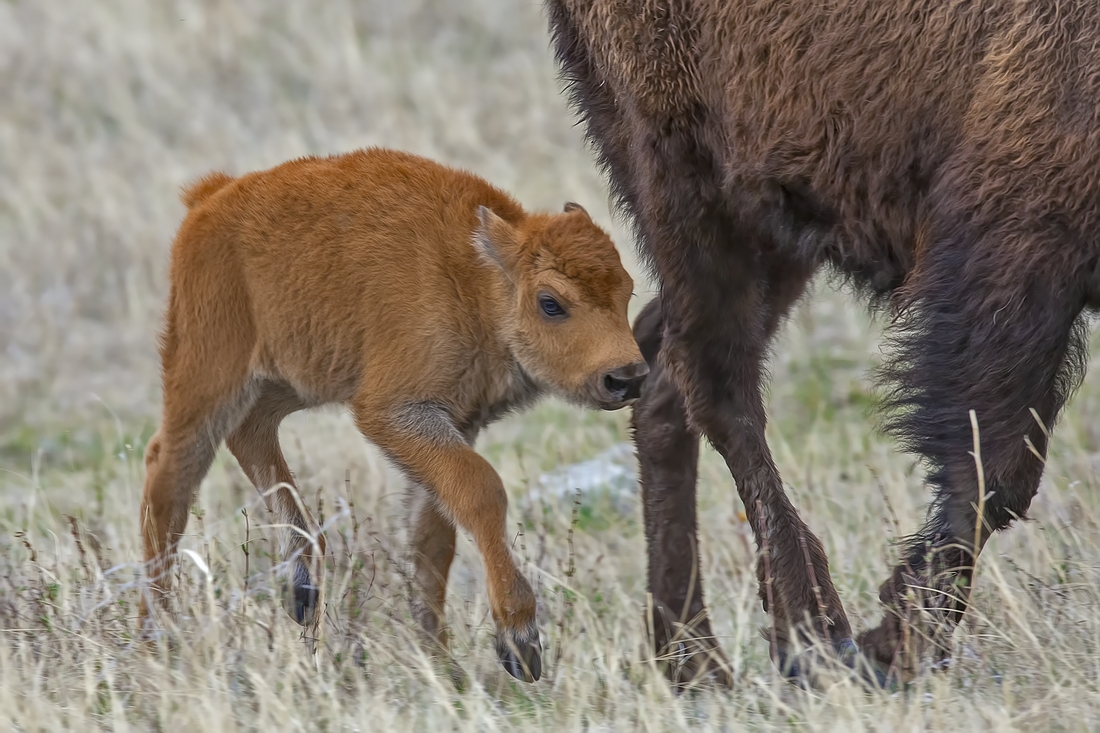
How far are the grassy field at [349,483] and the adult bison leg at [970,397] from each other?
179mm

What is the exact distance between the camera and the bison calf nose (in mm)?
3871

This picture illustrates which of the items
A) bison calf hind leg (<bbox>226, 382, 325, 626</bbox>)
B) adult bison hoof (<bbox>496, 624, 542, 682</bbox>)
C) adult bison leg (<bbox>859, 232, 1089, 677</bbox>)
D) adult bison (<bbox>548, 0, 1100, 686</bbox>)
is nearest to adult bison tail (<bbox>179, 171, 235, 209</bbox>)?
bison calf hind leg (<bbox>226, 382, 325, 626</bbox>)

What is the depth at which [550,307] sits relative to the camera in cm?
402

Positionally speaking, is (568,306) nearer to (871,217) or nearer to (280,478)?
(871,217)

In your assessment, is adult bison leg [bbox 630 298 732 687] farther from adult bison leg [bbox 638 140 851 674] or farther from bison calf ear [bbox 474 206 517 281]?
bison calf ear [bbox 474 206 517 281]

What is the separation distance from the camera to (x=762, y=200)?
424cm

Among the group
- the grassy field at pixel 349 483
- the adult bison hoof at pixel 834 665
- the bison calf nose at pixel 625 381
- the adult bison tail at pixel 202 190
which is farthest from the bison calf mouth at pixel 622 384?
the adult bison tail at pixel 202 190

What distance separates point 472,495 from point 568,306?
22.6 inches

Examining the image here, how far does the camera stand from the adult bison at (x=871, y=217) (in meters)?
3.62

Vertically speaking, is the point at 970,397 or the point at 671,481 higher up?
the point at 671,481

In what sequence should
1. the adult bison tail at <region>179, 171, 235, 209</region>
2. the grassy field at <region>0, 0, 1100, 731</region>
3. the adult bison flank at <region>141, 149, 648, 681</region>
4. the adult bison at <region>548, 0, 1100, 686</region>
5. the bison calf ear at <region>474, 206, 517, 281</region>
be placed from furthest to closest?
the adult bison tail at <region>179, 171, 235, 209</region> → the bison calf ear at <region>474, 206, 517, 281</region> → the adult bison flank at <region>141, 149, 648, 681</region> → the grassy field at <region>0, 0, 1100, 731</region> → the adult bison at <region>548, 0, 1100, 686</region>

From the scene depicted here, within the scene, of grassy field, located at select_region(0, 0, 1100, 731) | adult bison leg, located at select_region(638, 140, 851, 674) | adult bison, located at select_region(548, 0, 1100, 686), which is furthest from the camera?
adult bison leg, located at select_region(638, 140, 851, 674)

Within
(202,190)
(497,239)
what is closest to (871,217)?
(497,239)

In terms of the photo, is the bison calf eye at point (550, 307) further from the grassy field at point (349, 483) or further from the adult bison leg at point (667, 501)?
the adult bison leg at point (667, 501)
